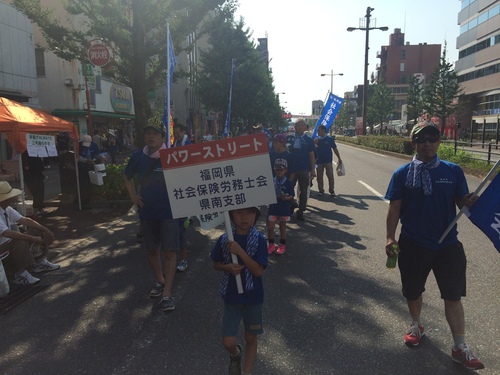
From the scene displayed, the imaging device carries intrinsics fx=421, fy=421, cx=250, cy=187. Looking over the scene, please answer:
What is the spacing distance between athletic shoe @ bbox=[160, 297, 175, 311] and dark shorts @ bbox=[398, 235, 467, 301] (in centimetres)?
224

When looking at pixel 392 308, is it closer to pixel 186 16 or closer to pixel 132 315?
pixel 132 315

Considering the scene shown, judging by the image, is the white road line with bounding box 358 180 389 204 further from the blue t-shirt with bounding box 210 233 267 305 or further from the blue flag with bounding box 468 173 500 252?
the blue t-shirt with bounding box 210 233 267 305

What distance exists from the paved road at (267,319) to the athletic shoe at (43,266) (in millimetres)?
184

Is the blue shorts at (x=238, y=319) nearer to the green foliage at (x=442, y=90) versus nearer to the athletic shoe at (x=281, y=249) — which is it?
the athletic shoe at (x=281, y=249)

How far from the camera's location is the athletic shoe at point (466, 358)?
3094mm

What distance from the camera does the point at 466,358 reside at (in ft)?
10.2

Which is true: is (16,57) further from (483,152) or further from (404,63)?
(404,63)

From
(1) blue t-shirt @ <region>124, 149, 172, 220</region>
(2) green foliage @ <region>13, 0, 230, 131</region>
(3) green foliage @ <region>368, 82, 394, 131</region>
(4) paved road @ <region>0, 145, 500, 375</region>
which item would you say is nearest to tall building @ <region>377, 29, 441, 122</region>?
(3) green foliage @ <region>368, 82, 394, 131</region>

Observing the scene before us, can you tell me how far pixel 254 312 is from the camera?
2895 mm

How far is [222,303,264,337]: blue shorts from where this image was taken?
2.88m

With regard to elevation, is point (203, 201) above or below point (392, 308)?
above

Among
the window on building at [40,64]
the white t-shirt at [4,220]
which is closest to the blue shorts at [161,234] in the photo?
the white t-shirt at [4,220]

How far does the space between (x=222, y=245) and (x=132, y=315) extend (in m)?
1.83

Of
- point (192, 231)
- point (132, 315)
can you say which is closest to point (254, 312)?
point (132, 315)
